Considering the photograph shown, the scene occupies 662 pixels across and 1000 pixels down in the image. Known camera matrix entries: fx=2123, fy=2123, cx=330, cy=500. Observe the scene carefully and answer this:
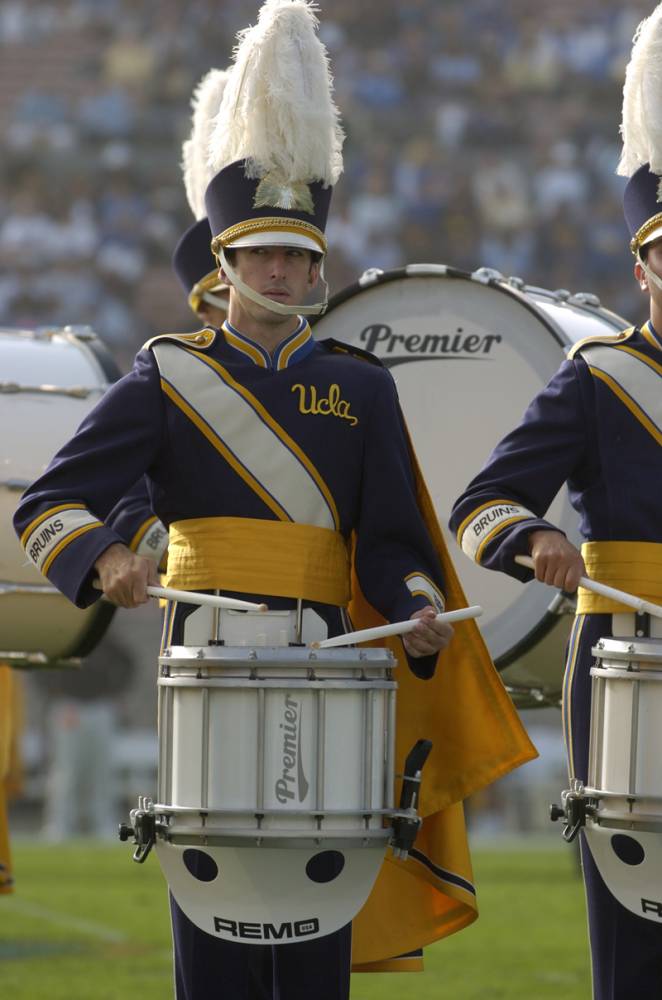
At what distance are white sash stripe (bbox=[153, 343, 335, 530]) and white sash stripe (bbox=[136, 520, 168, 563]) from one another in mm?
900

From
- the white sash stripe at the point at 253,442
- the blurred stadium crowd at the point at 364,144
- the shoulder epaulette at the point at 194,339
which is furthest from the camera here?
the blurred stadium crowd at the point at 364,144

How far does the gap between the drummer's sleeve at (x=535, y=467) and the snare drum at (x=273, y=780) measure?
0.42 m

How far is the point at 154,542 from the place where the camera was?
4.57m

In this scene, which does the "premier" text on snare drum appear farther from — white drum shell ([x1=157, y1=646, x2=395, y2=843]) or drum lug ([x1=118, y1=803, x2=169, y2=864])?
drum lug ([x1=118, y1=803, x2=169, y2=864])

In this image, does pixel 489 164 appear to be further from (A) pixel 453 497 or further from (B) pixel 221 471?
(B) pixel 221 471

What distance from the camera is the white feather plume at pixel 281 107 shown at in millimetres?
3730

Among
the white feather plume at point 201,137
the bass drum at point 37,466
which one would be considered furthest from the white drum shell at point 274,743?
the white feather plume at point 201,137

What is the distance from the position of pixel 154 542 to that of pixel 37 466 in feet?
3.67

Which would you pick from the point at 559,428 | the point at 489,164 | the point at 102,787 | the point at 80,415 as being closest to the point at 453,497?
the point at 80,415

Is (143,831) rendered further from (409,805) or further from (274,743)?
(409,805)

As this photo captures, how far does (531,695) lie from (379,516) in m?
1.53

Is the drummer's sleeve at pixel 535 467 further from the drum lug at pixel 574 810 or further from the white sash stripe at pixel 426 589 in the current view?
the drum lug at pixel 574 810

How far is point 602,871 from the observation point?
3.57 meters

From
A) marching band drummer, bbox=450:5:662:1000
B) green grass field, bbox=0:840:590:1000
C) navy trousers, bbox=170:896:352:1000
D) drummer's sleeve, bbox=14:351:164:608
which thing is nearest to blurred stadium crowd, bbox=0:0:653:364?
green grass field, bbox=0:840:590:1000
